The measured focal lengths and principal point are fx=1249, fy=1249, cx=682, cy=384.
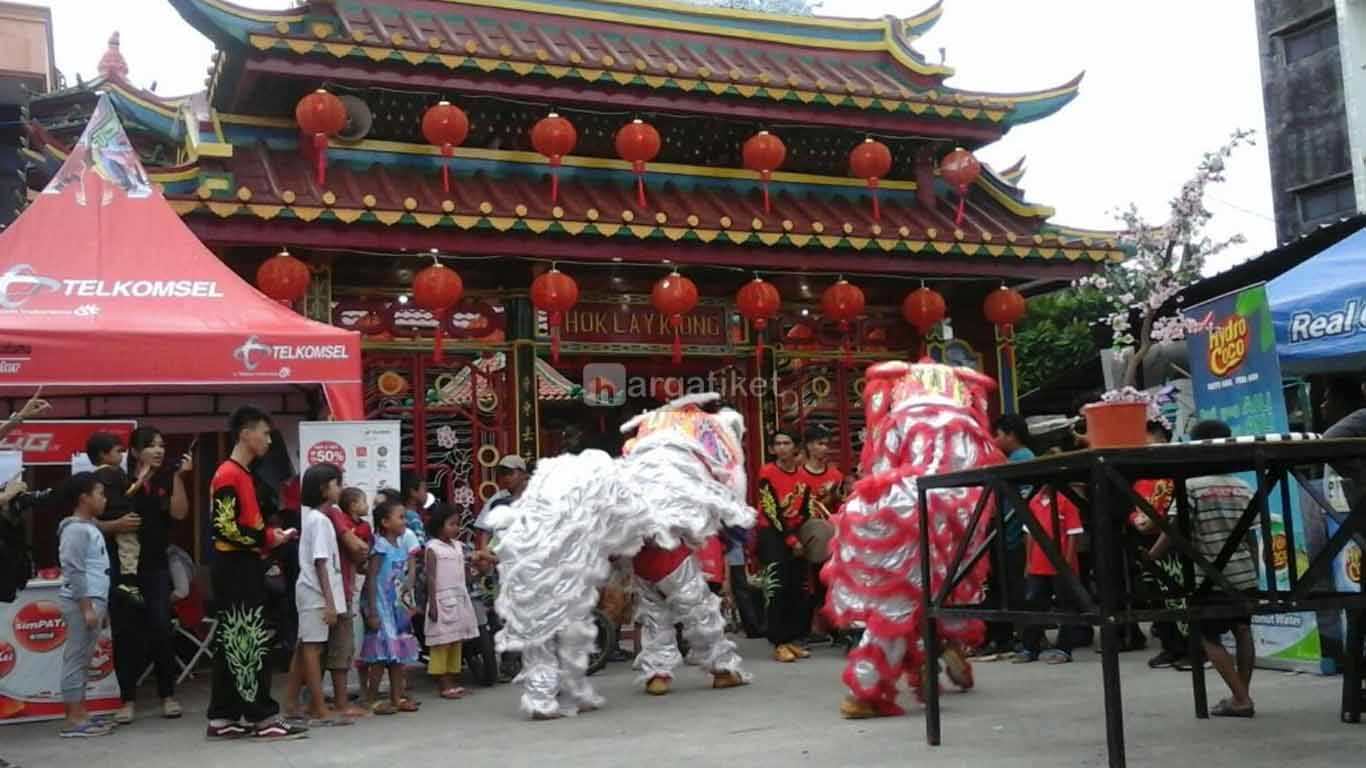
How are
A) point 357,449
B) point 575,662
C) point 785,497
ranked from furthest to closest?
point 785,497 → point 357,449 → point 575,662

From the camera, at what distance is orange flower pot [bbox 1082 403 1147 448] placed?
4727 mm

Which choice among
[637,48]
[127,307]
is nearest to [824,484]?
[127,307]

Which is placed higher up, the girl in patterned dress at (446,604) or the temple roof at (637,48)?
the temple roof at (637,48)

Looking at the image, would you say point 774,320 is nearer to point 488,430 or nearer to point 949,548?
point 488,430

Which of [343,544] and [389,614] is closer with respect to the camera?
[343,544]

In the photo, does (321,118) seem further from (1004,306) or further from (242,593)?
(1004,306)

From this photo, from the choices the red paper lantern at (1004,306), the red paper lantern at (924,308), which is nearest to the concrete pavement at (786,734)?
the red paper lantern at (924,308)

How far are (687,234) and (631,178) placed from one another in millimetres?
1426

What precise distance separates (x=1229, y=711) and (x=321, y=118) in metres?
7.92

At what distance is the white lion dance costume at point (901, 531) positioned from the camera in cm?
622

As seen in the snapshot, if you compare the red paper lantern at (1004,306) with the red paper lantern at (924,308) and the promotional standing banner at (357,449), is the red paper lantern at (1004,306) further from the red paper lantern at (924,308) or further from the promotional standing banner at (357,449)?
the promotional standing banner at (357,449)

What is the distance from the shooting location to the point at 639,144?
11.3 meters

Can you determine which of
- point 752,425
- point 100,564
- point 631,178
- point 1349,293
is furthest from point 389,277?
point 1349,293

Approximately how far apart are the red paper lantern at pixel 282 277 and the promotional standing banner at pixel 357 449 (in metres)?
2.15
